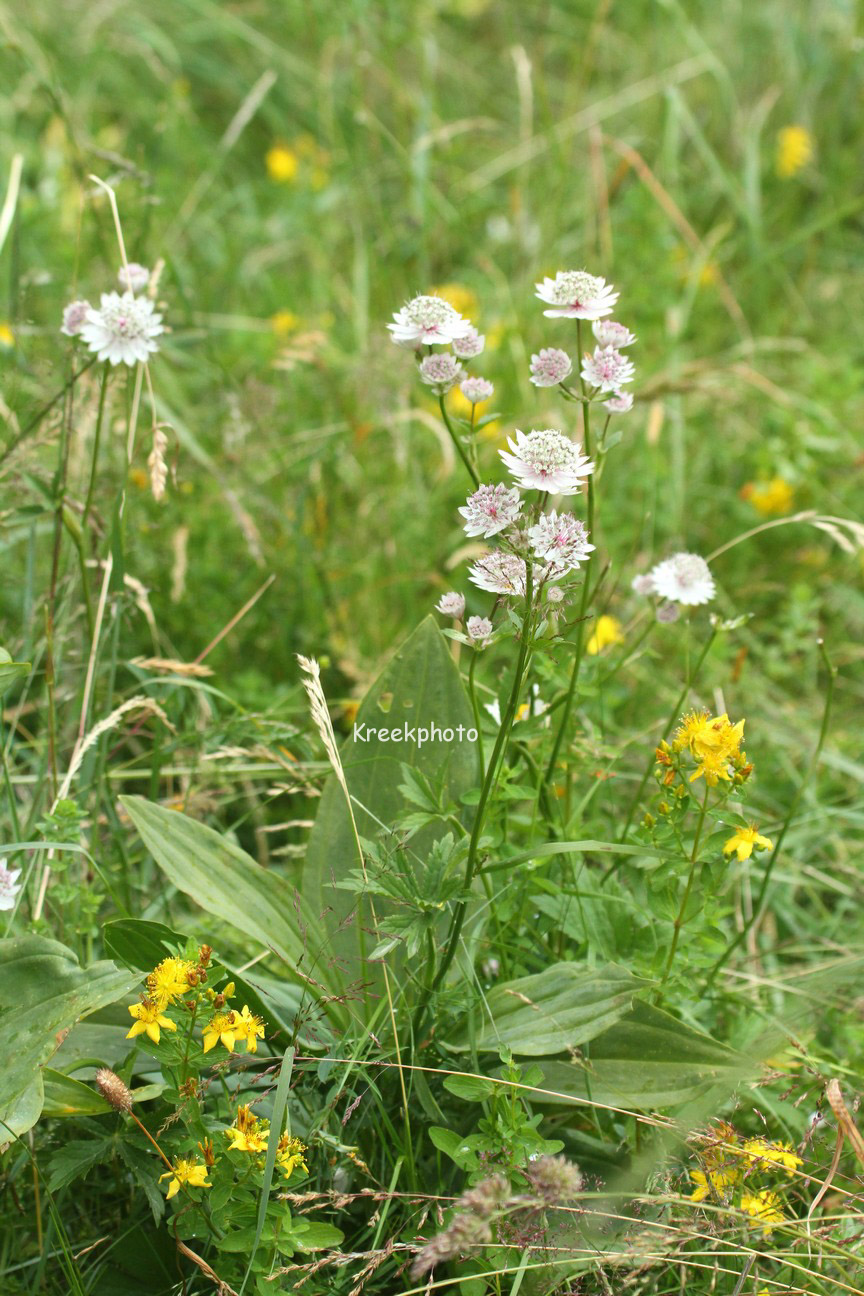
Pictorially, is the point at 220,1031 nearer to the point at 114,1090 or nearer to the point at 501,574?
the point at 114,1090

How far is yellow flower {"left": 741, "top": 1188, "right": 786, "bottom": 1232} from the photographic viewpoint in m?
1.10

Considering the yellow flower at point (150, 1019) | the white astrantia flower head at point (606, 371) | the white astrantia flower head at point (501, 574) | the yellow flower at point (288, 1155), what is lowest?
the yellow flower at point (288, 1155)

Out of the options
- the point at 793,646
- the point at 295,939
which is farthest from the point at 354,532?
the point at 295,939

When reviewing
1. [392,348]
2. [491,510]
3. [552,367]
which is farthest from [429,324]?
[392,348]

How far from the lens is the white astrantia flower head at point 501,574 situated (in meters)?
1.01

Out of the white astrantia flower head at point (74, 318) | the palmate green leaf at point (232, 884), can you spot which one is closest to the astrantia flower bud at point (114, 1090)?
the palmate green leaf at point (232, 884)

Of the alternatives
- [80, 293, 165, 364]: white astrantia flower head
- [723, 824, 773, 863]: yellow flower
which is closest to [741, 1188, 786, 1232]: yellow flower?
[723, 824, 773, 863]: yellow flower

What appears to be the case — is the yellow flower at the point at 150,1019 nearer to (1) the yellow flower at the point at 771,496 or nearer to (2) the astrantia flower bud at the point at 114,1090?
(2) the astrantia flower bud at the point at 114,1090

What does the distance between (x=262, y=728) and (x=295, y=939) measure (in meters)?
0.35

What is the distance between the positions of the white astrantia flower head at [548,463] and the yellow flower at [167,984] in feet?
1.77

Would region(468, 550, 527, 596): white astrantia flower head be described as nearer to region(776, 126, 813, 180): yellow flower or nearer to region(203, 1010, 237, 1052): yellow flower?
region(203, 1010, 237, 1052): yellow flower

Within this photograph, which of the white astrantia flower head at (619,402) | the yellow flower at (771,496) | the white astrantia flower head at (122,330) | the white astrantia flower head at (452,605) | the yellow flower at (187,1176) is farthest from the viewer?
the yellow flower at (771,496)

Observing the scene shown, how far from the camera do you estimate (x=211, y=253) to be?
10.9ft

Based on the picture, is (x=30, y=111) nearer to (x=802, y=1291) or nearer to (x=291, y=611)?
(x=291, y=611)
